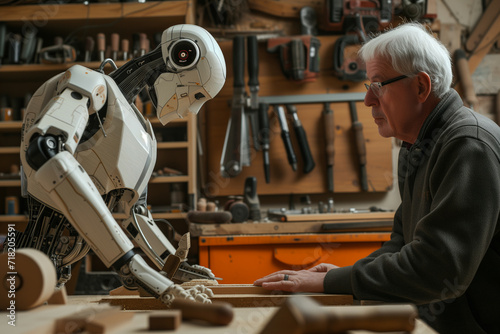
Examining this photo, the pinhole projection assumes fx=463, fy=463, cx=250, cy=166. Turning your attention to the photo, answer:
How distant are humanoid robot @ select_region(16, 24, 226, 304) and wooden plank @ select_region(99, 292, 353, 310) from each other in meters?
0.06

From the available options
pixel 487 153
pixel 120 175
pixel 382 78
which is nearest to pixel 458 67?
pixel 382 78

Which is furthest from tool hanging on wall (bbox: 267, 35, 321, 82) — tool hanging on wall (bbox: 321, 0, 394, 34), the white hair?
the white hair

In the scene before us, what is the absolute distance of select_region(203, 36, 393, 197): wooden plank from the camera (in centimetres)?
299

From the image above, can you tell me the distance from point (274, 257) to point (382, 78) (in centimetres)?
129

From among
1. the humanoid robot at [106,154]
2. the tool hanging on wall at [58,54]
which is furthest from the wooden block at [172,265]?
the tool hanging on wall at [58,54]

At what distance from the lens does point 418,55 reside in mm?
1132

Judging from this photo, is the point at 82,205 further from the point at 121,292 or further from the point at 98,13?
the point at 98,13

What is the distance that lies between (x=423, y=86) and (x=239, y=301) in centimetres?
69

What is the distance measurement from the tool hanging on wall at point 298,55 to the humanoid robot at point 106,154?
1.76 metres

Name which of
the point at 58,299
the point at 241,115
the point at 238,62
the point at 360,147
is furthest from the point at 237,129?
the point at 58,299

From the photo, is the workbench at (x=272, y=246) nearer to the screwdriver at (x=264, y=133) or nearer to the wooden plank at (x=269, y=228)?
the wooden plank at (x=269, y=228)

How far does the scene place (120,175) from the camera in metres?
1.06

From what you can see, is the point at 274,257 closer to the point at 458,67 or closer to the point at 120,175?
the point at 120,175

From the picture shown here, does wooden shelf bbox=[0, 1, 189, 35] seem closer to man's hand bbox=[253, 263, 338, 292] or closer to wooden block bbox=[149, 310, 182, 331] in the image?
man's hand bbox=[253, 263, 338, 292]
